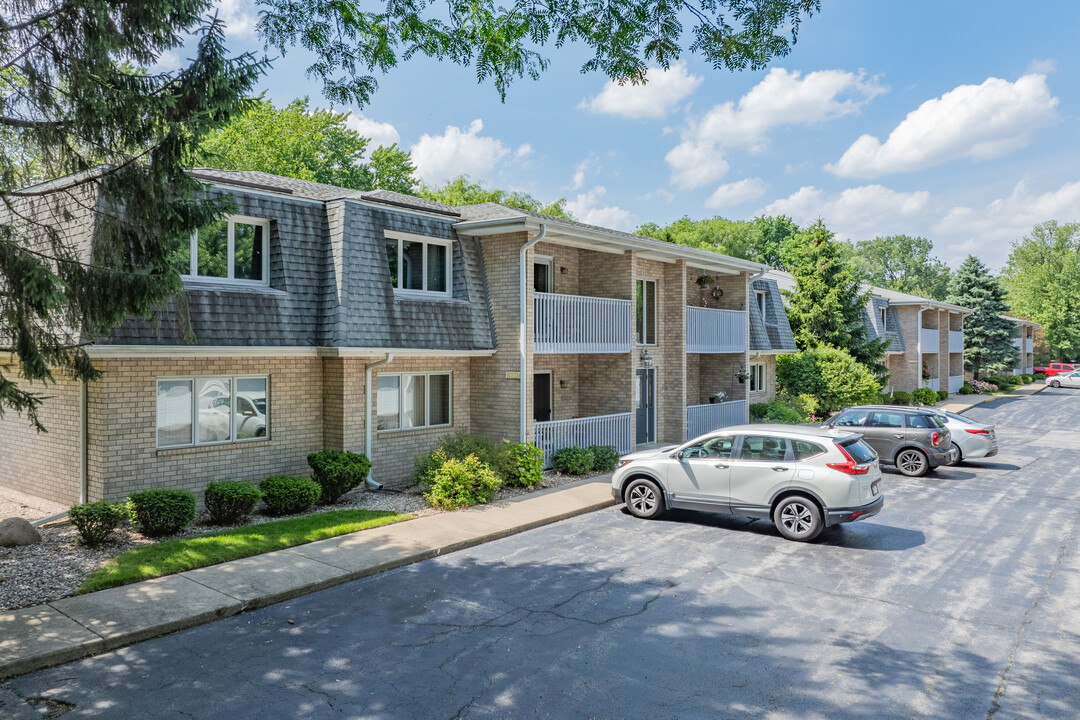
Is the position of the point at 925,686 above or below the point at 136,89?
below

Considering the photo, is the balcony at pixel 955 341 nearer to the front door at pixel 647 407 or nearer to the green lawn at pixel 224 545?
the front door at pixel 647 407

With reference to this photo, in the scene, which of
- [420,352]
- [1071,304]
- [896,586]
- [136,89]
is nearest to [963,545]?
[896,586]

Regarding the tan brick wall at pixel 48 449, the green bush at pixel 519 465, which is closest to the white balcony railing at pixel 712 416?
the green bush at pixel 519 465

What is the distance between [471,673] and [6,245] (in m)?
5.60

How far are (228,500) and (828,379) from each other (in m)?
22.8

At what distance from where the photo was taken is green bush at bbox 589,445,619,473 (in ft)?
53.9

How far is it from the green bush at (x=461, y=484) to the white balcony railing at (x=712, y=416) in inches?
348

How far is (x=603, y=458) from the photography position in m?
16.5

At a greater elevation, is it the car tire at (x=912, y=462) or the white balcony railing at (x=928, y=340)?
the white balcony railing at (x=928, y=340)

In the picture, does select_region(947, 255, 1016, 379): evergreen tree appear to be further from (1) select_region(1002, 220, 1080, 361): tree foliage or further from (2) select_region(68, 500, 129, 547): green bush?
(2) select_region(68, 500, 129, 547): green bush

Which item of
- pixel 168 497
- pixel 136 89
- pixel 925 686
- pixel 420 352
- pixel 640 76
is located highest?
pixel 640 76

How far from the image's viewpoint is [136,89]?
690cm

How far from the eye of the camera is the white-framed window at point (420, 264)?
14.8 m

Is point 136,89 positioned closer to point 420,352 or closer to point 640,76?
point 640,76
